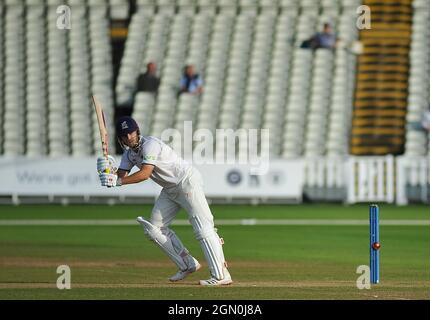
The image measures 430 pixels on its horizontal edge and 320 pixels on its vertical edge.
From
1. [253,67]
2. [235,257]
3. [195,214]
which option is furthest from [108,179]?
[253,67]

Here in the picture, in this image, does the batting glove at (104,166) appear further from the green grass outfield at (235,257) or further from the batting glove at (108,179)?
the green grass outfield at (235,257)

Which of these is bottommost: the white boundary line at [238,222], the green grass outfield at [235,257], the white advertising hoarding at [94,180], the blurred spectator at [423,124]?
the green grass outfield at [235,257]

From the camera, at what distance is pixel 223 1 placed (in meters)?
35.6

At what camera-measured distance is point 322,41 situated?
33.5m

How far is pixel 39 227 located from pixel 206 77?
41.8 ft

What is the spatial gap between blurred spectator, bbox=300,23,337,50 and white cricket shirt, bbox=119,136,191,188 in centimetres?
2059

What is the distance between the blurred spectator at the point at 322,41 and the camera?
33406 mm

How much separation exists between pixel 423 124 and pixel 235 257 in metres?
15.6

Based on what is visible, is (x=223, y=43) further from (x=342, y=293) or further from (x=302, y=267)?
(x=342, y=293)

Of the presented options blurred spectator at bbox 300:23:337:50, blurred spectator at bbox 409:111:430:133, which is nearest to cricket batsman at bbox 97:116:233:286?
blurred spectator at bbox 409:111:430:133

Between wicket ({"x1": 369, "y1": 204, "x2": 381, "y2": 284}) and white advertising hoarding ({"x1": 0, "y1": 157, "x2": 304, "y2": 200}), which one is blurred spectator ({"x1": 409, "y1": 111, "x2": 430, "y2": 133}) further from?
wicket ({"x1": 369, "y1": 204, "x2": 381, "y2": 284})

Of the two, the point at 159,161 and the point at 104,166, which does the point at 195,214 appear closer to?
the point at 159,161

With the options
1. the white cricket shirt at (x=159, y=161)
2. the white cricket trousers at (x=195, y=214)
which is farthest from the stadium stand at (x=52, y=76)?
the white cricket shirt at (x=159, y=161)
